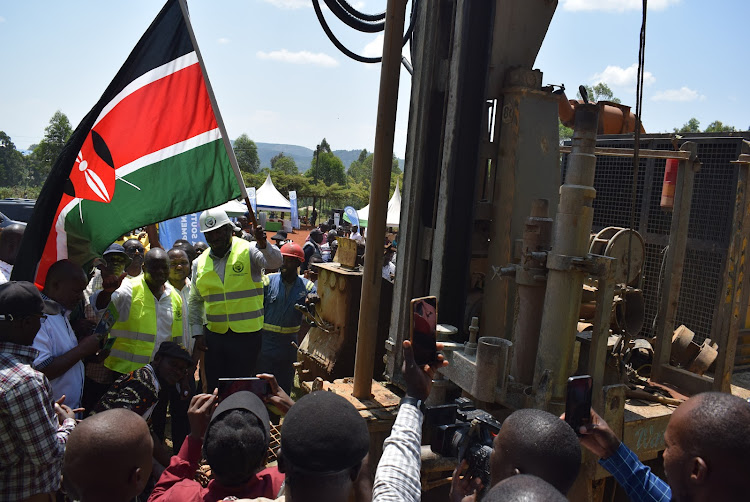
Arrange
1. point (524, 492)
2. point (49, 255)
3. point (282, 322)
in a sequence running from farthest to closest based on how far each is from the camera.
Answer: point (282, 322) → point (49, 255) → point (524, 492)

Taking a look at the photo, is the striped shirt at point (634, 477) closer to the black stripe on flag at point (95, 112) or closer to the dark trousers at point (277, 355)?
the black stripe on flag at point (95, 112)

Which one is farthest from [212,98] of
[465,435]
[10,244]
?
[465,435]

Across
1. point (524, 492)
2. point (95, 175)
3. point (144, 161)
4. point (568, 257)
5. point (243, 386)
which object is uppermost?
point (144, 161)

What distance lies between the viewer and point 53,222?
11.7 feet

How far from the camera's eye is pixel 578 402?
6.31 feet

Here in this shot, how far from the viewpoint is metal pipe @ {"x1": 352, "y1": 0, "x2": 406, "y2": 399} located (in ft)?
10.3

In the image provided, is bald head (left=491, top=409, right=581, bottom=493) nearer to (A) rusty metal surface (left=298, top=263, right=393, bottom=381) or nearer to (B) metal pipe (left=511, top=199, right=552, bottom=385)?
(B) metal pipe (left=511, top=199, right=552, bottom=385)

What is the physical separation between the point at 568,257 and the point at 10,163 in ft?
302

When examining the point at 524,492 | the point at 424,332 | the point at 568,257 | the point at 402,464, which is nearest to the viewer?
the point at 524,492

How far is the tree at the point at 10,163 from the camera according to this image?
254 feet

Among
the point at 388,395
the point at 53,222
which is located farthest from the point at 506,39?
the point at 53,222

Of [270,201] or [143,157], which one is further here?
[270,201]

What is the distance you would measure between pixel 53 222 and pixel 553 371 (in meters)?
3.01

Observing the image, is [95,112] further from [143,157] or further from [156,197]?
[156,197]
